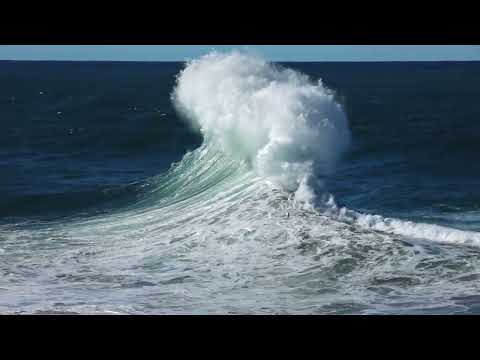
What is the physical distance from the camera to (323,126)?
13.2 m

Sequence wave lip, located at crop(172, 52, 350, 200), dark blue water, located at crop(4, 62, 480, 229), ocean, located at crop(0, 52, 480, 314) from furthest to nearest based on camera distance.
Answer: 1. dark blue water, located at crop(4, 62, 480, 229)
2. wave lip, located at crop(172, 52, 350, 200)
3. ocean, located at crop(0, 52, 480, 314)

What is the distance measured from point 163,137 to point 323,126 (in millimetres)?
12077

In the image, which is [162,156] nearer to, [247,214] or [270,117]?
[270,117]

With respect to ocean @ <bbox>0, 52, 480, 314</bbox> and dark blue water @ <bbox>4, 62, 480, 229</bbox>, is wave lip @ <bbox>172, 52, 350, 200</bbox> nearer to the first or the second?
ocean @ <bbox>0, 52, 480, 314</bbox>

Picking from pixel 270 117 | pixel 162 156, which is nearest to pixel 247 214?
pixel 270 117

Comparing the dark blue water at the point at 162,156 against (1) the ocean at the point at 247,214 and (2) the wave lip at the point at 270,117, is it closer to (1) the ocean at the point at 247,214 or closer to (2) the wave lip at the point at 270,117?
(1) the ocean at the point at 247,214

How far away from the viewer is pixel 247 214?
10938mm

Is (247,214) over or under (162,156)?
under

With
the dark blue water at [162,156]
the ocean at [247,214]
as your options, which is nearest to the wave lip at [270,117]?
the ocean at [247,214]

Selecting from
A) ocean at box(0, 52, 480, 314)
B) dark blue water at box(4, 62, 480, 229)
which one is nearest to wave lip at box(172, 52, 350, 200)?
ocean at box(0, 52, 480, 314)

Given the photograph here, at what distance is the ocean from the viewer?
7.70m
